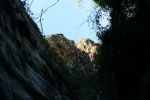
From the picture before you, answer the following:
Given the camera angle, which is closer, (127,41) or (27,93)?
(27,93)

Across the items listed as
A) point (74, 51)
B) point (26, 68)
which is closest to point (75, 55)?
point (74, 51)

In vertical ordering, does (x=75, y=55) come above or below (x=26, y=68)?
above

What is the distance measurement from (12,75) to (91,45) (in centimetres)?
1573

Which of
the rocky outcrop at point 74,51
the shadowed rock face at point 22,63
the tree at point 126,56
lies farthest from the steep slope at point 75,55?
the shadowed rock face at point 22,63

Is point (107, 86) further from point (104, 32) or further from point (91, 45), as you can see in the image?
point (91, 45)

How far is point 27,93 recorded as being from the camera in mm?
9461

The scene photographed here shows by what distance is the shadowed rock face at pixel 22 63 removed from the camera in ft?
29.5

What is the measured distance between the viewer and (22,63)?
1054 centimetres

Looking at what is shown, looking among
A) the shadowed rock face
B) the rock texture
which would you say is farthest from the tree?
the shadowed rock face

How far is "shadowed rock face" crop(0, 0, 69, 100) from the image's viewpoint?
354 inches

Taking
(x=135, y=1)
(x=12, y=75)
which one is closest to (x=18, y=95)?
(x=12, y=75)

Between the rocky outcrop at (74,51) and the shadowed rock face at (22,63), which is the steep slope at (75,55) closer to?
the rocky outcrop at (74,51)

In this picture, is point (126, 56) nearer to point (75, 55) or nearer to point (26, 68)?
point (26, 68)

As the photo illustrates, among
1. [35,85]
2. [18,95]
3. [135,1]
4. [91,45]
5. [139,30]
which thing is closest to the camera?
[18,95]
